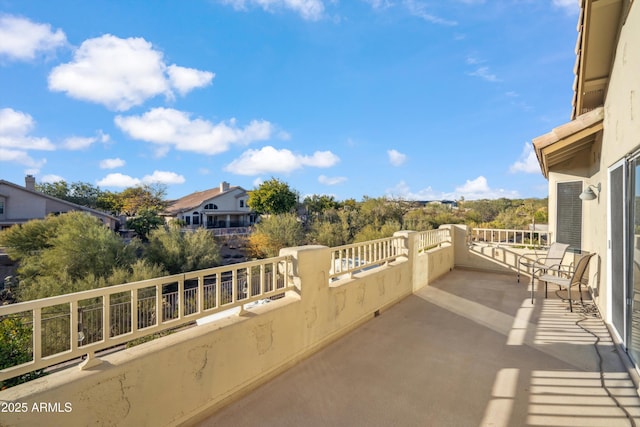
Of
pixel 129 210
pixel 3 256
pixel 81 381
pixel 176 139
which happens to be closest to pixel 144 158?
pixel 129 210

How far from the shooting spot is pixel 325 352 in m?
3.28

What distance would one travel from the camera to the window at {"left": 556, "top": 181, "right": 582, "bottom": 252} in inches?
255

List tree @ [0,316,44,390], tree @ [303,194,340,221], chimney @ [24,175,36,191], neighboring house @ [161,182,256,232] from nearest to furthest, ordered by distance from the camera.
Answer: tree @ [0,316,44,390], chimney @ [24,175,36,191], tree @ [303,194,340,221], neighboring house @ [161,182,256,232]

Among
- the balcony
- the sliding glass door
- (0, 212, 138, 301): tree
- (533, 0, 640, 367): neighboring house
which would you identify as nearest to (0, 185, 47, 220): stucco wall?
(0, 212, 138, 301): tree

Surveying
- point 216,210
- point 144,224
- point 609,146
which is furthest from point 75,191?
point 609,146

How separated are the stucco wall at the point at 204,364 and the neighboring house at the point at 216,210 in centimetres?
3066

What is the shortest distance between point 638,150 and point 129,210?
43.5 meters

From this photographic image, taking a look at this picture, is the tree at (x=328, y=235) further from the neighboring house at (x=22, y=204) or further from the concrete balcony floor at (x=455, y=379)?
the neighboring house at (x=22, y=204)

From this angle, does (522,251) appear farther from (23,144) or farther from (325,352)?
(23,144)

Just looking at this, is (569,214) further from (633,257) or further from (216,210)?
(216,210)

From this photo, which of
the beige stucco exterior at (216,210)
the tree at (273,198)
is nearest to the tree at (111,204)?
the beige stucco exterior at (216,210)

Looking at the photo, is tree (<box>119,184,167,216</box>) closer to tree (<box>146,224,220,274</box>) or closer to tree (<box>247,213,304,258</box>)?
tree (<box>247,213,304,258</box>)

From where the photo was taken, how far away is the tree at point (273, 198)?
2795 cm

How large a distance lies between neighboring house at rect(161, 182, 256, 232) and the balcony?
30.7 meters
